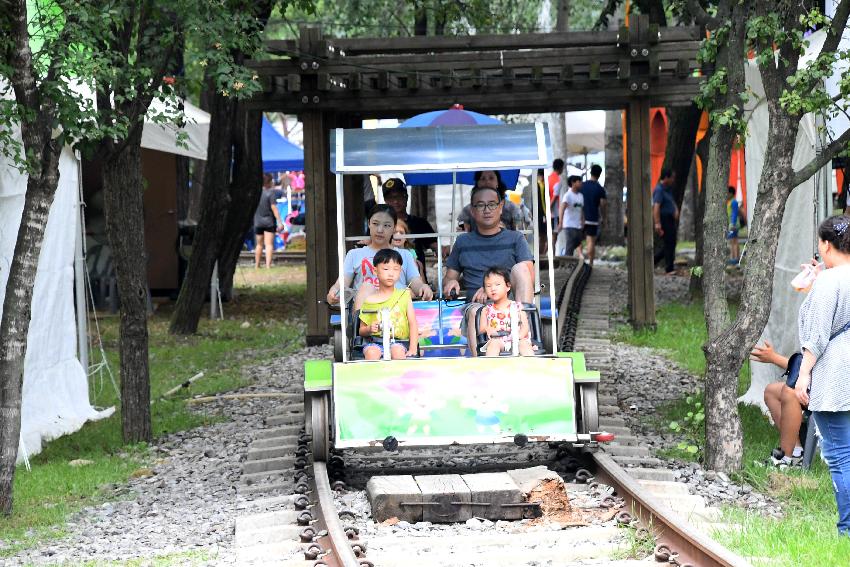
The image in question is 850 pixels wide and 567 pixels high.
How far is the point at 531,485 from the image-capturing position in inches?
331

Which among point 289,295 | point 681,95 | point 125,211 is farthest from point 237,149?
point 125,211

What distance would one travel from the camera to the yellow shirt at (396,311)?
1020 cm

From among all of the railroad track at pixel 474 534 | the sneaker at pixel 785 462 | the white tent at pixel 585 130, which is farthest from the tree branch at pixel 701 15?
the white tent at pixel 585 130

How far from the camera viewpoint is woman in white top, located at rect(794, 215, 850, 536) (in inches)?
286

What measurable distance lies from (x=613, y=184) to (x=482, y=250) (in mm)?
24989

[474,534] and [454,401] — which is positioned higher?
[454,401]

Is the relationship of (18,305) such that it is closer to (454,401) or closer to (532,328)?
(454,401)

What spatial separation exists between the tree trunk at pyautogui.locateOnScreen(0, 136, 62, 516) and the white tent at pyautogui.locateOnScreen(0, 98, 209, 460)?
2022mm

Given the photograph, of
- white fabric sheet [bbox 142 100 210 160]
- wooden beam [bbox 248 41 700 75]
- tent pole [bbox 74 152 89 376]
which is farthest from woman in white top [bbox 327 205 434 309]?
white fabric sheet [bbox 142 100 210 160]

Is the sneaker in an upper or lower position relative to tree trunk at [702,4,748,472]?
lower

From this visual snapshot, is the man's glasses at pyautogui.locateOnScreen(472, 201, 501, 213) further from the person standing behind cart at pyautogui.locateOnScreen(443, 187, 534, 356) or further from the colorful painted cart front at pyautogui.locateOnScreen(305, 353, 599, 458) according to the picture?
the colorful painted cart front at pyautogui.locateOnScreen(305, 353, 599, 458)

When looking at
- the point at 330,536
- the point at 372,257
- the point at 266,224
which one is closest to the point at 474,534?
the point at 330,536

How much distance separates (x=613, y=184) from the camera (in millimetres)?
35469

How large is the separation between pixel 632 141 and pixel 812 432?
896 cm
